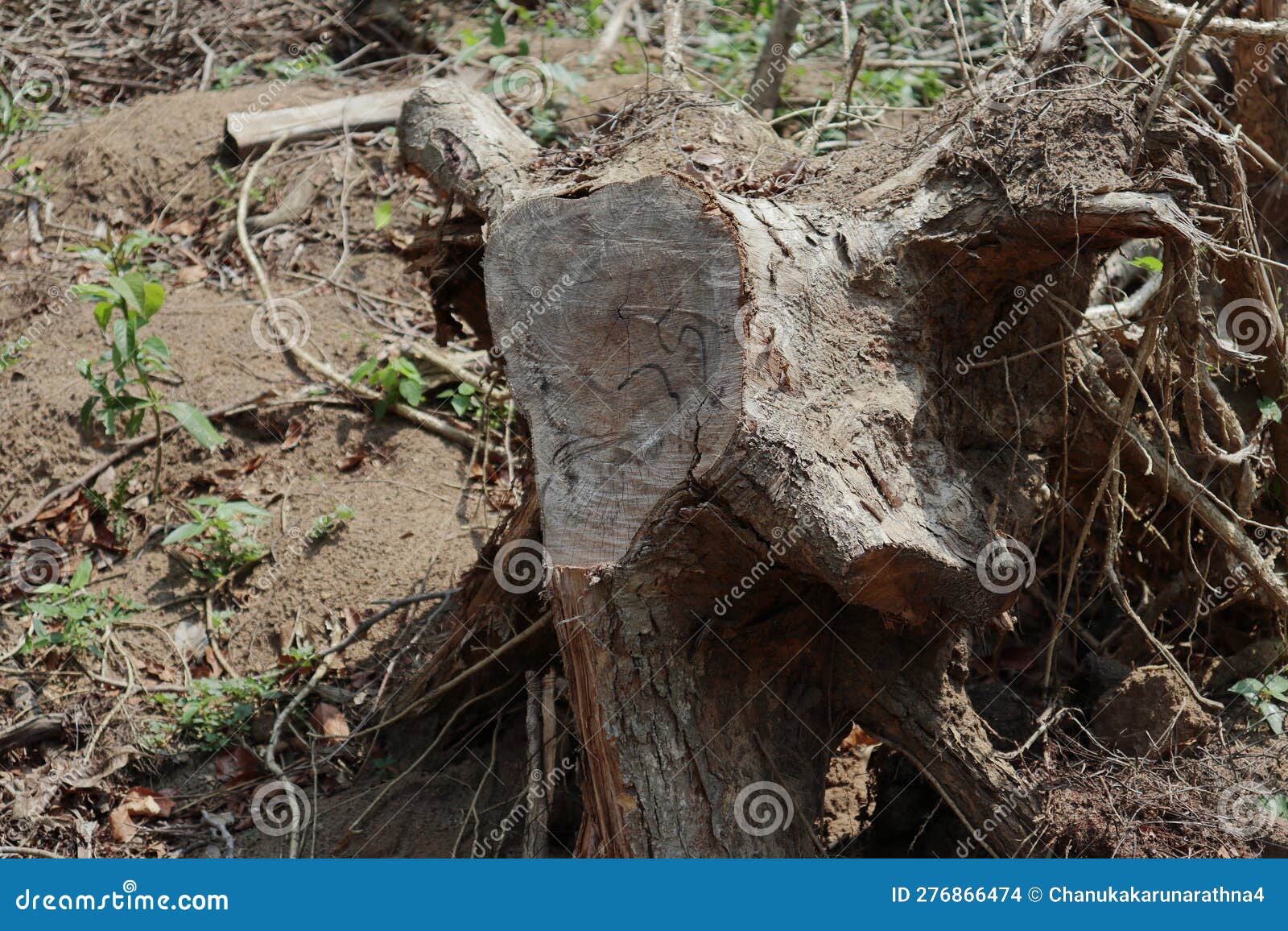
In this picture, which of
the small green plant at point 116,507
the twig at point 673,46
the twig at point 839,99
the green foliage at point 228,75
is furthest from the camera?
the green foliage at point 228,75

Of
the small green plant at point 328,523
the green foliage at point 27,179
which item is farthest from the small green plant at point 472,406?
the green foliage at point 27,179

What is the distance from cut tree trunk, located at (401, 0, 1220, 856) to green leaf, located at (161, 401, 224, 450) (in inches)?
57.8

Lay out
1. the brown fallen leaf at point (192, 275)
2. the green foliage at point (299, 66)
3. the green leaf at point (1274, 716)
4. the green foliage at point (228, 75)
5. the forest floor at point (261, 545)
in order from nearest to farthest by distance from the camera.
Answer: the green leaf at point (1274, 716) < the forest floor at point (261, 545) < the brown fallen leaf at point (192, 275) < the green foliage at point (299, 66) < the green foliage at point (228, 75)

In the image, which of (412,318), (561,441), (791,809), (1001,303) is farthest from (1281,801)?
(412,318)

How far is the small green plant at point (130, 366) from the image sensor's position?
3.74 meters

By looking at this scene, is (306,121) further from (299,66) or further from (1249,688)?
(1249,688)

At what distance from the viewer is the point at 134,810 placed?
3354mm

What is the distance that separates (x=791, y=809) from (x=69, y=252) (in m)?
4.03

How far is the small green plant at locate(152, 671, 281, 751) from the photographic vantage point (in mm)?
3543

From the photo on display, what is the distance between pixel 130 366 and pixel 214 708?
4.94ft

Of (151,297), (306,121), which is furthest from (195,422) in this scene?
(306,121)

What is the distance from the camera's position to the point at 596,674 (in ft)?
8.34

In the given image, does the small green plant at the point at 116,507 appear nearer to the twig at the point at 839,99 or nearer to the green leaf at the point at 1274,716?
the twig at the point at 839,99

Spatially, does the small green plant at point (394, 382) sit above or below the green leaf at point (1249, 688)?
below
